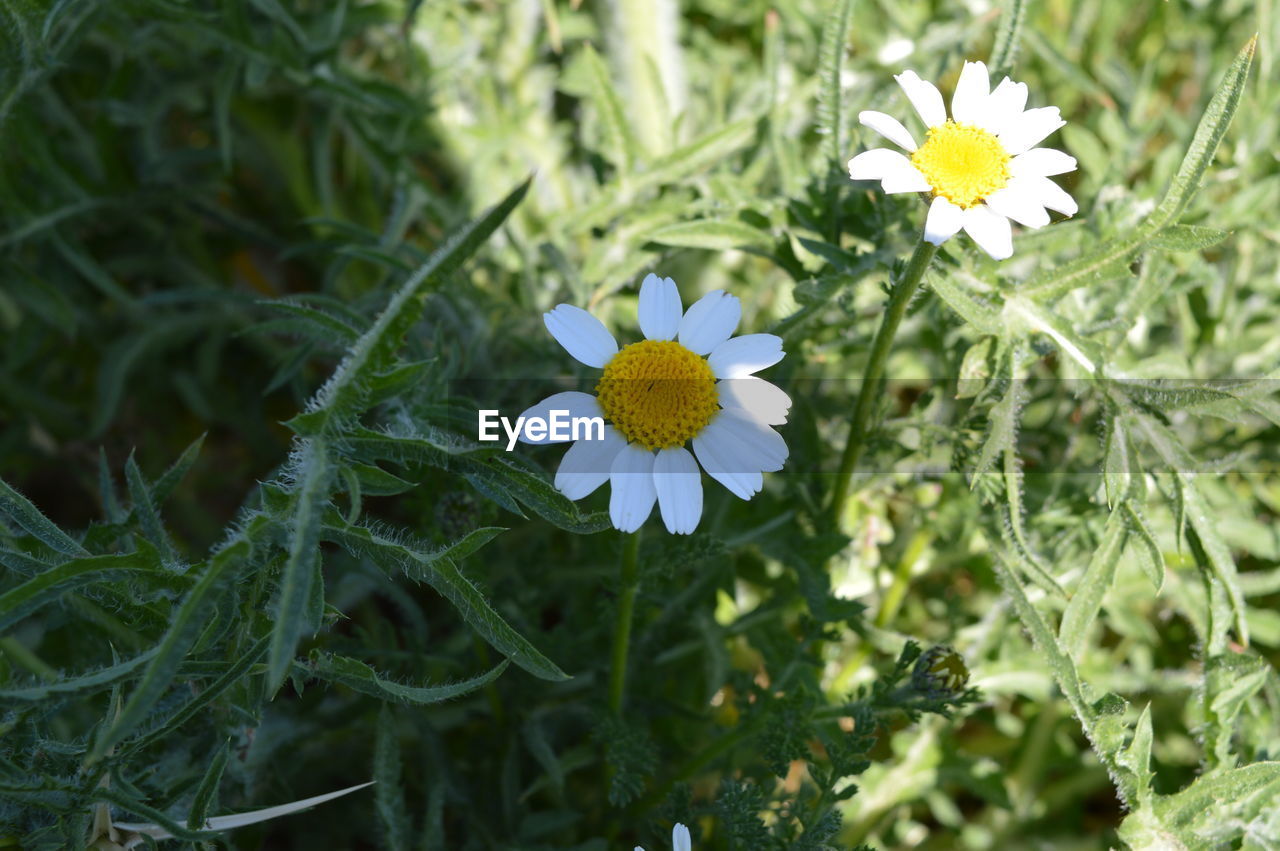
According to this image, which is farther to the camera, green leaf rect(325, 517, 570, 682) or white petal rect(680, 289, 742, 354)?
white petal rect(680, 289, 742, 354)

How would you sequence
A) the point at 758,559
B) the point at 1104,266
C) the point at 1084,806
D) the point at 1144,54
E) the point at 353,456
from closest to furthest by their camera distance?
the point at 353,456, the point at 1104,266, the point at 758,559, the point at 1084,806, the point at 1144,54

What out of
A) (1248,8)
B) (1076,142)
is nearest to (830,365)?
(1076,142)

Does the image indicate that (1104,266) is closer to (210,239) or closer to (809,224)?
(809,224)

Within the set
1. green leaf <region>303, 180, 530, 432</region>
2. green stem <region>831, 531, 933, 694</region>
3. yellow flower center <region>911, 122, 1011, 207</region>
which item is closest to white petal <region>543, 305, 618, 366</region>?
green leaf <region>303, 180, 530, 432</region>

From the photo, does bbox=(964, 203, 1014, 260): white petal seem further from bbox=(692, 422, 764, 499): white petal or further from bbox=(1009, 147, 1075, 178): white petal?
bbox=(692, 422, 764, 499): white petal

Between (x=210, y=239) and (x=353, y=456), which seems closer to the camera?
(x=353, y=456)

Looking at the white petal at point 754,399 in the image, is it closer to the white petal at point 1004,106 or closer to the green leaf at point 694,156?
the white petal at point 1004,106

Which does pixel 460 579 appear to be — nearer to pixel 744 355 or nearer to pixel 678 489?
pixel 678 489
